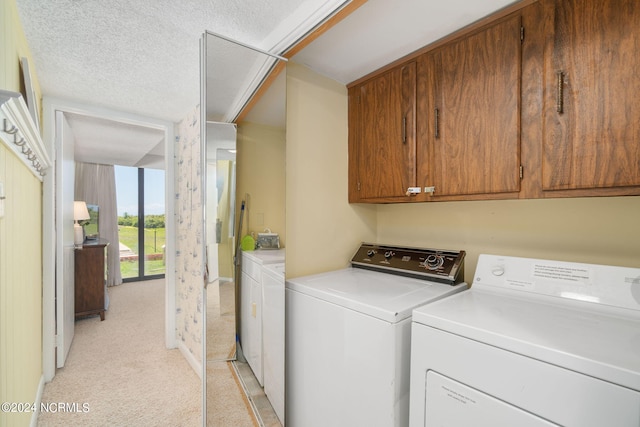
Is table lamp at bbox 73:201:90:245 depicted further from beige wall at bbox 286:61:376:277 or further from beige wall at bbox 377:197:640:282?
beige wall at bbox 377:197:640:282

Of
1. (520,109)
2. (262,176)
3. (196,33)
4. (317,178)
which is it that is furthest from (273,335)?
(196,33)

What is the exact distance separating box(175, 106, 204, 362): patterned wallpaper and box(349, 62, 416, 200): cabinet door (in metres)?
1.39

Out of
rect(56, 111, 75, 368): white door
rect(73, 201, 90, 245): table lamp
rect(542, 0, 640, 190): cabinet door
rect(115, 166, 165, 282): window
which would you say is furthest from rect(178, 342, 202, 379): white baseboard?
rect(115, 166, 165, 282): window

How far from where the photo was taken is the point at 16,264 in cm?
138

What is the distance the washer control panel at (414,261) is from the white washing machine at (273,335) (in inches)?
26.3

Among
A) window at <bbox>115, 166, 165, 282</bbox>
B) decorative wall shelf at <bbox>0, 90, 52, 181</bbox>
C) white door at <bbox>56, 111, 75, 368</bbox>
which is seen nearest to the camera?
decorative wall shelf at <bbox>0, 90, 52, 181</bbox>

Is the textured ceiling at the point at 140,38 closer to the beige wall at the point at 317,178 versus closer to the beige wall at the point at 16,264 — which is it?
the beige wall at the point at 16,264

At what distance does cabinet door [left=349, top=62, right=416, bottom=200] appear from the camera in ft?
5.54

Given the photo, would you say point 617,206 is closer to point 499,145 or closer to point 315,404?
point 499,145

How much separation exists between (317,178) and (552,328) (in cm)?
142

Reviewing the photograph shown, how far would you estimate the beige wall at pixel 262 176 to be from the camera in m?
1.59

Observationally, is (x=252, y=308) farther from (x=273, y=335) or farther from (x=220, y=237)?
(x=220, y=237)

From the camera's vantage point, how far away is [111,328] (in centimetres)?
354

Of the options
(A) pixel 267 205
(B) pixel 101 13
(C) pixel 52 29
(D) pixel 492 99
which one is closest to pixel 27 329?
(A) pixel 267 205
